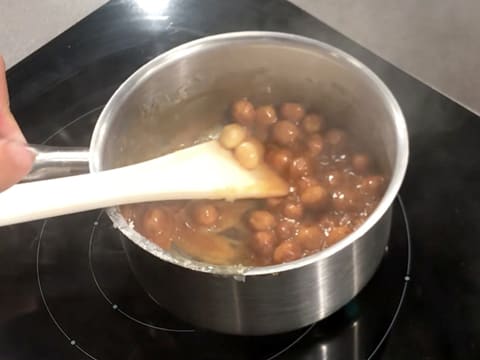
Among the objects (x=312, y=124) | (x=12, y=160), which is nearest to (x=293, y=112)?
(x=312, y=124)

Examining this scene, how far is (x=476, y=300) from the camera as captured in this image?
2.45 feet

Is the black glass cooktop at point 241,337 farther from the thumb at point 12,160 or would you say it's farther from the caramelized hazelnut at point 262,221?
the thumb at point 12,160

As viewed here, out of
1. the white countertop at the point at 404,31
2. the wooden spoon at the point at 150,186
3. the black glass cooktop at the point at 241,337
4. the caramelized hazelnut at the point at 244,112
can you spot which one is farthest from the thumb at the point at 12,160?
the white countertop at the point at 404,31

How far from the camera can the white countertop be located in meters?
0.99

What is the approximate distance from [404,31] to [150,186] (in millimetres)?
510

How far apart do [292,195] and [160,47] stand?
1.22ft

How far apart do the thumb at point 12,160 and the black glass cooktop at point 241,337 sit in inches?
9.7

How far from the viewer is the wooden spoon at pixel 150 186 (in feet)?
2.30

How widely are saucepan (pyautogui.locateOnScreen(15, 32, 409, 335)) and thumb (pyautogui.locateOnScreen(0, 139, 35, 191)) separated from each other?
4.7 inches

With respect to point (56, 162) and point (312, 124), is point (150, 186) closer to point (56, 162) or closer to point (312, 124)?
point (56, 162)

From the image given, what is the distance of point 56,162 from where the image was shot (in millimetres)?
749

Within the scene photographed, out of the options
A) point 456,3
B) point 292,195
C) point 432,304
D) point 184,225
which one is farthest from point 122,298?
point 456,3

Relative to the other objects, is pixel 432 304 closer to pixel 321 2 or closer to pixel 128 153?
pixel 128 153

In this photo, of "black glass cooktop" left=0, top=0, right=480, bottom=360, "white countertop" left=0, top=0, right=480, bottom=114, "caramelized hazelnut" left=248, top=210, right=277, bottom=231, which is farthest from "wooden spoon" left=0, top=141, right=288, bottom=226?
"white countertop" left=0, top=0, right=480, bottom=114
